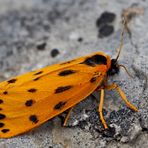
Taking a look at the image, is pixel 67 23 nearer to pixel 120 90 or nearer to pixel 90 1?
pixel 90 1

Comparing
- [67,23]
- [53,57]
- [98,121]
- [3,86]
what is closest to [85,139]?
[98,121]

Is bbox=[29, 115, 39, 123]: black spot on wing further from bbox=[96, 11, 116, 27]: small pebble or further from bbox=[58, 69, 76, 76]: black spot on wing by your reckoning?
bbox=[96, 11, 116, 27]: small pebble

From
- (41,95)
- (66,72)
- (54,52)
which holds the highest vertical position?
(66,72)

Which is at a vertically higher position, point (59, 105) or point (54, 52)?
point (59, 105)

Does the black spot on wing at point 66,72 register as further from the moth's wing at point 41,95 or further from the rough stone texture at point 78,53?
the rough stone texture at point 78,53

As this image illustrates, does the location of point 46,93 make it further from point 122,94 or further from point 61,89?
point 122,94

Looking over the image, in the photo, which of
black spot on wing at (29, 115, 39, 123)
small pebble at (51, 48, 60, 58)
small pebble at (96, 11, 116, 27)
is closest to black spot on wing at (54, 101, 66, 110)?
black spot on wing at (29, 115, 39, 123)

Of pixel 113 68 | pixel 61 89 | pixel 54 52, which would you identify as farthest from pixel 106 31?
pixel 61 89
